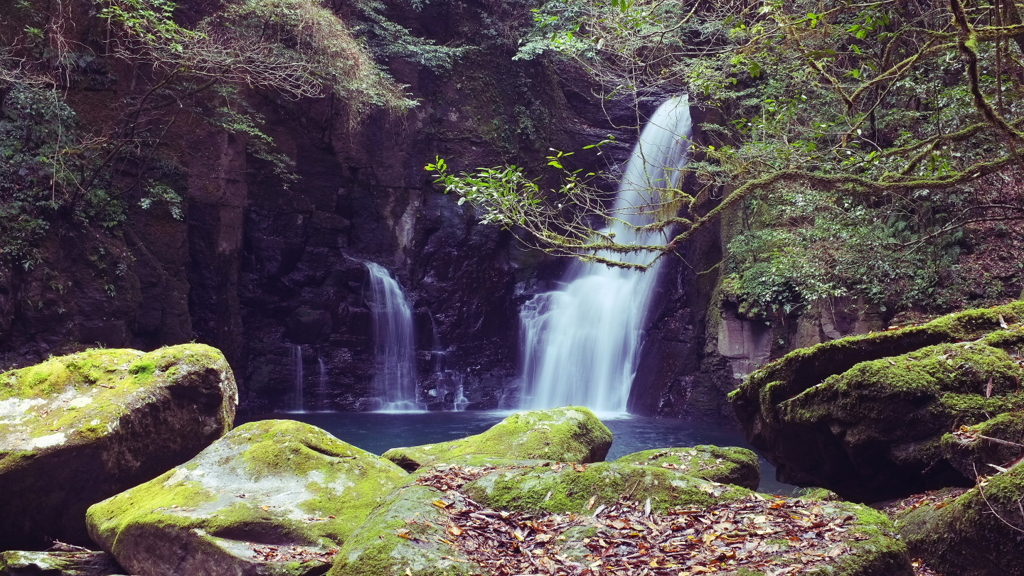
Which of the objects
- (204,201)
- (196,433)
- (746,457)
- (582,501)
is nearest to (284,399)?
(204,201)

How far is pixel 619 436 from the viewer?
13680mm

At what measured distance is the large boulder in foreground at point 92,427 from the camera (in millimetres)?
5543

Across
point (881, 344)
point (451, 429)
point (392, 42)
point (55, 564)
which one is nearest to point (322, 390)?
point (451, 429)

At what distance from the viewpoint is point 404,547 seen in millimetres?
3029

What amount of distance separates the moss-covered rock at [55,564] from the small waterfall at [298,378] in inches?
493

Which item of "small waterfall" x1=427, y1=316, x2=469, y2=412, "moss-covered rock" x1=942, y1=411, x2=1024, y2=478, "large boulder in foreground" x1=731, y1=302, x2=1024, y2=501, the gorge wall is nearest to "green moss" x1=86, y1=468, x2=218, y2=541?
"large boulder in foreground" x1=731, y1=302, x2=1024, y2=501

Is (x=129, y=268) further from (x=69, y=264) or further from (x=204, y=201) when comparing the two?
(x=204, y=201)

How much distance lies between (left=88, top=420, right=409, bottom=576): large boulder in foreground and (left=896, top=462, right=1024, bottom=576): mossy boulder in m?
3.51

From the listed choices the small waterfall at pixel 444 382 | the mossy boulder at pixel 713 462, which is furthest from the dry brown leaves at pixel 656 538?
the small waterfall at pixel 444 382

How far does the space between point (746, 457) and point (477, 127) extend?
1469cm

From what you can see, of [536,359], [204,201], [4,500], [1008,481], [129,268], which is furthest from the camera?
[536,359]

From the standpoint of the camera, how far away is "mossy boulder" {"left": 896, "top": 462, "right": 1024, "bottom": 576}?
3166mm

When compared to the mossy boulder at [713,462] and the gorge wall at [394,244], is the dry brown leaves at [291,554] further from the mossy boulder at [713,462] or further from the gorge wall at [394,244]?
the gorge wall at [394,244]

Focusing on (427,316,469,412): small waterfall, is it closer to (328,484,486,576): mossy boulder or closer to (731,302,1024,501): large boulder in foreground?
(731,302,1024,501): large boulder in foreground
